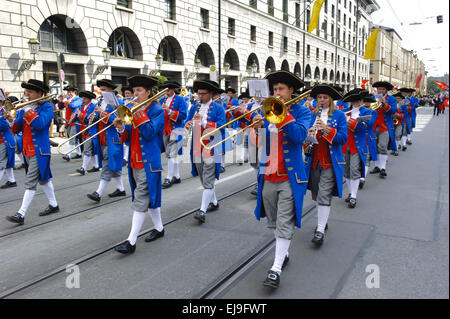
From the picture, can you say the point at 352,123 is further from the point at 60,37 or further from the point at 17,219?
the point at 60,37

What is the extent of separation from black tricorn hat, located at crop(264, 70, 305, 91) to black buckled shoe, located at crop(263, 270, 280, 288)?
6.35 feet

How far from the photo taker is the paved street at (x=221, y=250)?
3.67m

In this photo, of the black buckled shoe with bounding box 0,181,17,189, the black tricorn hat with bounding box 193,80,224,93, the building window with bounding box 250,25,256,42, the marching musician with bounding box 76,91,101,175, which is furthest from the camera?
the building window with bounding box 250,25,256,42

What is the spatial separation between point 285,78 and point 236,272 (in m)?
2.16

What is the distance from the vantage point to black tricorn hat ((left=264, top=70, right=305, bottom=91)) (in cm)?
372

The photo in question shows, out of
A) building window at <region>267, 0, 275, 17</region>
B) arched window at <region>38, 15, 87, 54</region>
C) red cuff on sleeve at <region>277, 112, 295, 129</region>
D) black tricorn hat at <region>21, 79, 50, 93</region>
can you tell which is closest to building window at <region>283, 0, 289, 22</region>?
building window at <region>267, 0, 275, 17</region>

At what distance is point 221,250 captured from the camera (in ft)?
15.4

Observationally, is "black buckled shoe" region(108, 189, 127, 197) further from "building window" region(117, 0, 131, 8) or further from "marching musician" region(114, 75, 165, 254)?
"building window" region(117, 0, 131, 8)

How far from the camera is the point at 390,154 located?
43.0 feet

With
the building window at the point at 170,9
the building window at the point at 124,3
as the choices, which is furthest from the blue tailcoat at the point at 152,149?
the building window at the point at 170,9

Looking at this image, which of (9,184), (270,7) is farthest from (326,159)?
(270,7)
